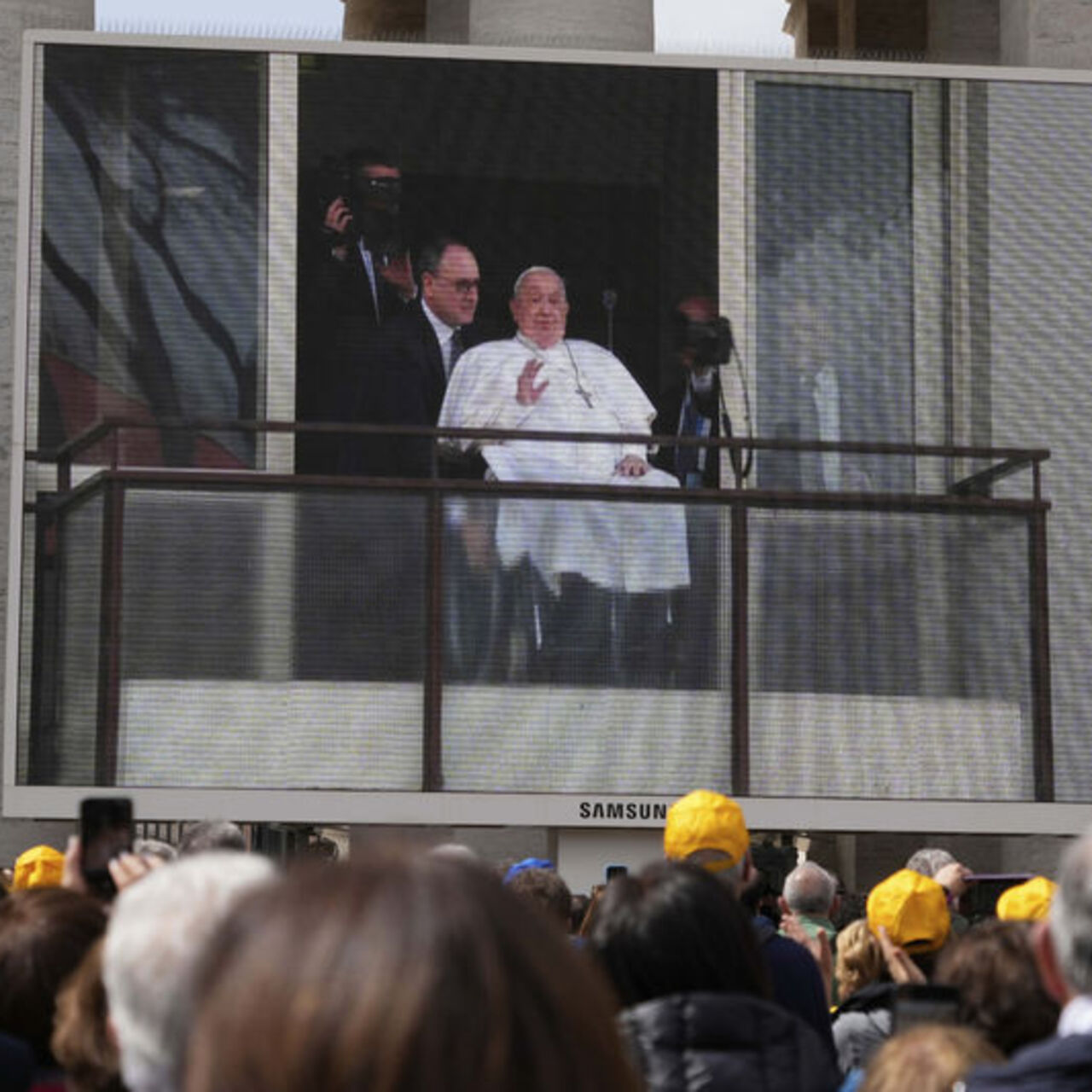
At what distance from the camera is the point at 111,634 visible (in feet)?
57.1

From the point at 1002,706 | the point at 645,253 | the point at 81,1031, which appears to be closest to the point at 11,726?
the point at 645,253

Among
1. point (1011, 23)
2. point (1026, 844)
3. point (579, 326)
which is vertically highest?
point (1011, 23)

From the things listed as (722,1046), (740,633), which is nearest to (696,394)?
(740,633)

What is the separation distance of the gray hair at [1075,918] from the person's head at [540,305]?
1453cm

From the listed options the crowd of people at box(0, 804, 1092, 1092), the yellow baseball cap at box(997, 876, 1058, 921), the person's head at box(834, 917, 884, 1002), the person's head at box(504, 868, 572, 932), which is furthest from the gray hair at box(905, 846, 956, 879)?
the yellow baseball cap at box(997, 876, 1058, 921)

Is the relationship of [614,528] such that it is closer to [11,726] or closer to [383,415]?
[383,415]

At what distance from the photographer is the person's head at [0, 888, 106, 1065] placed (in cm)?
429

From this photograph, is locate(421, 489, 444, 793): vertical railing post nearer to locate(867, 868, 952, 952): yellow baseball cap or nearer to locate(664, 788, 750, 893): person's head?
locate(867, 868, 952, 952): yellow baseball cap

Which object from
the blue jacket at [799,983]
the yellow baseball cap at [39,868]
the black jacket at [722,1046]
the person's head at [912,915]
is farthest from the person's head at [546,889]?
the black jacket at [722,1046]

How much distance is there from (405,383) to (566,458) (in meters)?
1.22

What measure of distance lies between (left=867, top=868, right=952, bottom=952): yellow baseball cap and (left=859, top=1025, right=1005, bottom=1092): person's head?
3.04m

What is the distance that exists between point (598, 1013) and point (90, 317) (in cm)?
1637

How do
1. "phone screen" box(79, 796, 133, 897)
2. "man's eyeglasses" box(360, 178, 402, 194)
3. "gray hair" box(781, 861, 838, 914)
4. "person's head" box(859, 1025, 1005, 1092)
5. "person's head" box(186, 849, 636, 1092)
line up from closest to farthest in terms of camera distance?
"person's head" box(186, 849, 636, 1092), "person's head" box(859, 1025, 1005, 1092), "phone screen" box(79, 796, 133, 897), "gray hair" box(781, 861, 838, 914), "man's eyeglasses" box(360, 178, 402, 194)

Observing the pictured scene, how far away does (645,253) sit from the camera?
59.0 ft
